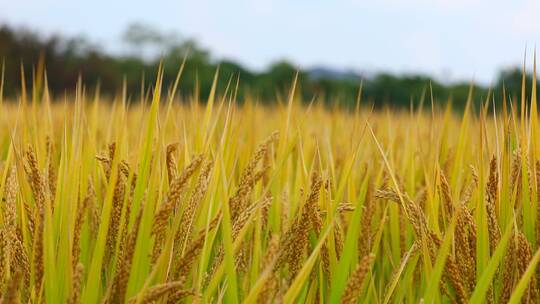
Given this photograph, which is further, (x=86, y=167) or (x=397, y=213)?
(x=397, y=213)

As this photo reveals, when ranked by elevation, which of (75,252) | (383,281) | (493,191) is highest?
(493,191)

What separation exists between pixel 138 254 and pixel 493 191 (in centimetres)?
63

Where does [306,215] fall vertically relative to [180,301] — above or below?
above

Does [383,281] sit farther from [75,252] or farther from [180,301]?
[75,252]

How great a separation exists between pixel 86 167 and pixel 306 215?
1.71 feet

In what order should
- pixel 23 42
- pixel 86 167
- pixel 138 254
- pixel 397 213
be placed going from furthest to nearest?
pixel 23 42
pixel 397 213
pixel 86 167
pixel 138 254

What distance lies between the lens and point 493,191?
A: 113 cm

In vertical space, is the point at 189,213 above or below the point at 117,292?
above

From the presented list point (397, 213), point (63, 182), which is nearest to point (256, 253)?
point (63, 182)

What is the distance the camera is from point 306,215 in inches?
38.3

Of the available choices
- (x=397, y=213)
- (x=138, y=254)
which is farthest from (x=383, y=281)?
(x=138, y=254)

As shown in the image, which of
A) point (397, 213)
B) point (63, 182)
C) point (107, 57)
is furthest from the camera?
point (107, 57)

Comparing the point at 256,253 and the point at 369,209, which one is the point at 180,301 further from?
the point at 369,209

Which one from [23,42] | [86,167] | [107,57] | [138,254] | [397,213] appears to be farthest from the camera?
[107,57]
